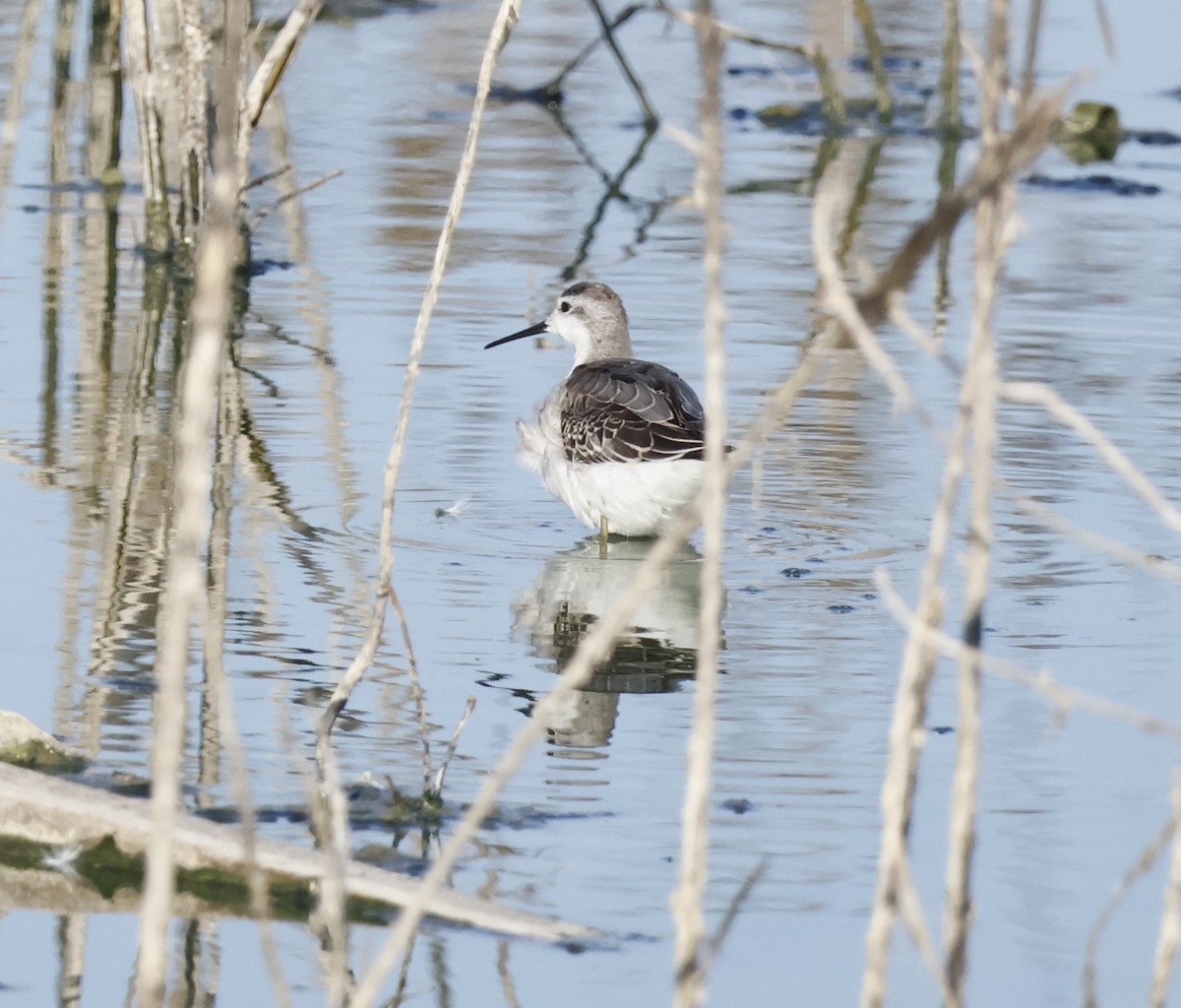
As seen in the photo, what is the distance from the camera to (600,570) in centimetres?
666

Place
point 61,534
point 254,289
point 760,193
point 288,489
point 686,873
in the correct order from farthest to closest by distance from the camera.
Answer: point 760,193, point 254,289, point 288,489, point 61,534, point 686,873

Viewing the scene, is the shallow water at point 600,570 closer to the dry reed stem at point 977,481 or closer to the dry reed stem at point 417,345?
the dry reed stem at point 417,345

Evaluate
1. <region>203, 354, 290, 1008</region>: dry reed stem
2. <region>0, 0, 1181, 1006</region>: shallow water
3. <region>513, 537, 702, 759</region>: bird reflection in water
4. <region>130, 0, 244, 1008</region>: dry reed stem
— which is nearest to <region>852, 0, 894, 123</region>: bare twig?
A: <region>0, 0, 1181, 1006</region>: shallow water

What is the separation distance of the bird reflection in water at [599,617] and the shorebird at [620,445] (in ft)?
0.47

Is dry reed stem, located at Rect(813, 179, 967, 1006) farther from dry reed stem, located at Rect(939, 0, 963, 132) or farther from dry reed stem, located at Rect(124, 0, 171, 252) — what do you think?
dry reed stem, located at Rect(939, 0, 963, 132)

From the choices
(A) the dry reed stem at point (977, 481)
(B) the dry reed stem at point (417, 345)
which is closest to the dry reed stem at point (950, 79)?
(B) the dry reed stem at point (417, 345)

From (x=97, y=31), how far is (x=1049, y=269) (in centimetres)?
575

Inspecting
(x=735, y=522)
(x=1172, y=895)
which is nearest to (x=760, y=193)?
(x=735, y=522)

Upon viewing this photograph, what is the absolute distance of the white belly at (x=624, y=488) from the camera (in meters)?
6.73

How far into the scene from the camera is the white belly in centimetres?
673

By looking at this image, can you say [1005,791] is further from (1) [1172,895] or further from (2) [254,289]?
(2) [254,289]

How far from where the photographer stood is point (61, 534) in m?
6.42

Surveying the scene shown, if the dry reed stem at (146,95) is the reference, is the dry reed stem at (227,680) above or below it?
below

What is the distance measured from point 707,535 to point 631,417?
4.20 metres
